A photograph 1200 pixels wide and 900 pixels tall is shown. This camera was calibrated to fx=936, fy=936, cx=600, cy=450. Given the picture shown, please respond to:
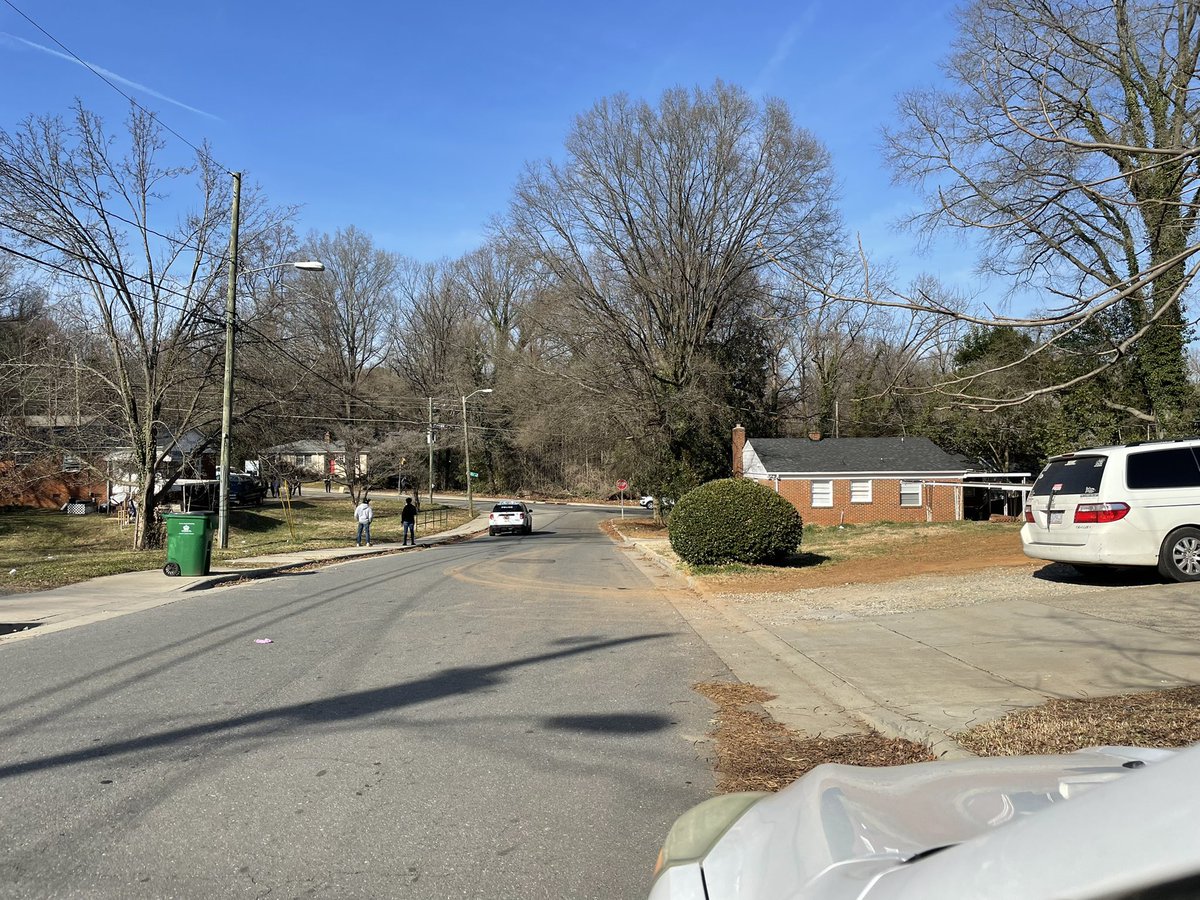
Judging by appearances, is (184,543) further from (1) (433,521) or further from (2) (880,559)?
(1) (433,521)

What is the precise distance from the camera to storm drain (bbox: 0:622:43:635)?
458 inches

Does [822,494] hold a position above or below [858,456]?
below

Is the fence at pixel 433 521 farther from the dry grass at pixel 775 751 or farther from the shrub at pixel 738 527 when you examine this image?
the dry grass at pixel 775 751

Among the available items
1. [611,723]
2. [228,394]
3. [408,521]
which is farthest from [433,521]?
[611,723]

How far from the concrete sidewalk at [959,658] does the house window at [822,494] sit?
28405 millimetres

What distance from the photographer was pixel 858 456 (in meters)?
41.3

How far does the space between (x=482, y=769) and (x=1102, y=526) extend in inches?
370

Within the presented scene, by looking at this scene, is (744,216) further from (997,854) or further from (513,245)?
(997,854)

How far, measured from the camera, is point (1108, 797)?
1.45 m

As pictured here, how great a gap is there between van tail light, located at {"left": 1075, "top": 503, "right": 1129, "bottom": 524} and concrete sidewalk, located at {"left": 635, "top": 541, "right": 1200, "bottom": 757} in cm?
92

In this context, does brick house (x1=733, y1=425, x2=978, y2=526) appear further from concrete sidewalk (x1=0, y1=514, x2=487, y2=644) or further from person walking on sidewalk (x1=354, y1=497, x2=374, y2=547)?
concrete sidewalk (x1=0, y1=514, x2=487, y2=644)

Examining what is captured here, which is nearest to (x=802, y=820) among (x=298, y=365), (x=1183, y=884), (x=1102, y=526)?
(x=1183, y=884)

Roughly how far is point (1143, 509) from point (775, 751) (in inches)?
313

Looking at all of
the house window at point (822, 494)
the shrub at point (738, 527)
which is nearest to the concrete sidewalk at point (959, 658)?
the shrub at point (738, 527)
